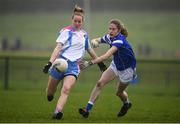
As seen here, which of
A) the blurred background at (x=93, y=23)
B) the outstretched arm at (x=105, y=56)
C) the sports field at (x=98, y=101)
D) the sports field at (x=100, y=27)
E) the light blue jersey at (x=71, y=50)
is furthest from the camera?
the sports field at (x=100, y=27)

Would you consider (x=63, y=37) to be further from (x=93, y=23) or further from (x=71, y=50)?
(x=93, y=23)

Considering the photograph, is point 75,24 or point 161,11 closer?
point 75,24

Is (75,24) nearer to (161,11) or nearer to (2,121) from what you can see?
(2,121)

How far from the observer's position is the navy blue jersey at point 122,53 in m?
16.0

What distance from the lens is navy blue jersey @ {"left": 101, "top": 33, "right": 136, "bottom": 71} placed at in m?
16.0

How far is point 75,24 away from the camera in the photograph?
15.8m

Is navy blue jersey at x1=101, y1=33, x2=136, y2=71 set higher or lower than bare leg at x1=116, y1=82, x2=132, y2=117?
higher

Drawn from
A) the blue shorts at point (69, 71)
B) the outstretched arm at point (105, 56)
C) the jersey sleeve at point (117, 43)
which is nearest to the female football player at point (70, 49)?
the blue shorts at point (69, 71)

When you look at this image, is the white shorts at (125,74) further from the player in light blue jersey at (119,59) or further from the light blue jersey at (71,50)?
the light blue jersey at (71,50)

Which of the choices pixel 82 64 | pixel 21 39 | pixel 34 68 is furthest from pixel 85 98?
pixel 21 39

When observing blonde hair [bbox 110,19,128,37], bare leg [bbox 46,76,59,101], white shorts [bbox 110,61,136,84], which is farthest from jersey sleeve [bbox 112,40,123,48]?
bare leg [bbox 46,76,59,101]

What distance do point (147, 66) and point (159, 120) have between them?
15110mm

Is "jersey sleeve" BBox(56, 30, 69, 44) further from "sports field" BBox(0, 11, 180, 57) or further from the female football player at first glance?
"sports field" BBox(0, 11, 180, 57)

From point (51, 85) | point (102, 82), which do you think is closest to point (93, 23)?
point (102, 82)
